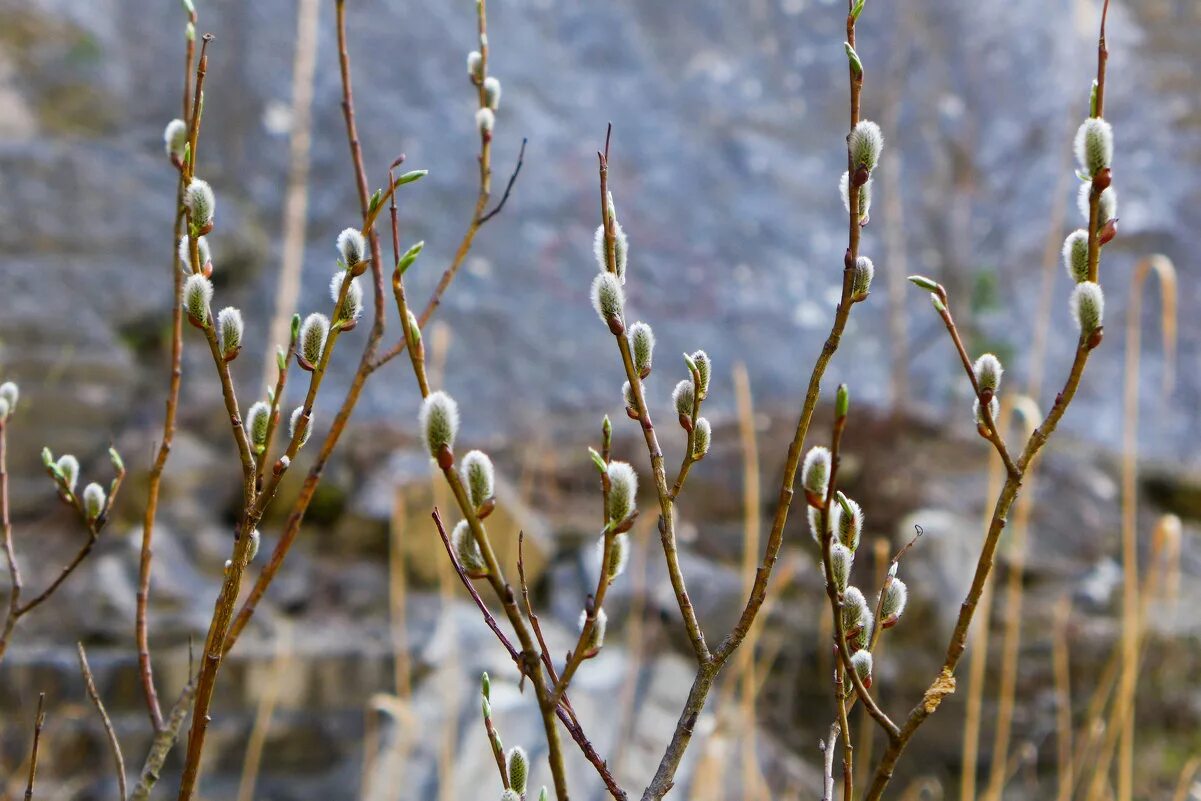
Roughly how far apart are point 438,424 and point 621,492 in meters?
0.05

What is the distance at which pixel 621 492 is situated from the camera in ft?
0.77

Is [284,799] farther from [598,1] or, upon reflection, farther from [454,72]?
[598,1]

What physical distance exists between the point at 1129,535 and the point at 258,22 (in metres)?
5.24

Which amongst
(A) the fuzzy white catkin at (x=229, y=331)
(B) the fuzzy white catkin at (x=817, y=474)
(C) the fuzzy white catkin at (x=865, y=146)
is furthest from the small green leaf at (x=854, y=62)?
(A) the fuzzy white catkin at (x=229, y=331)


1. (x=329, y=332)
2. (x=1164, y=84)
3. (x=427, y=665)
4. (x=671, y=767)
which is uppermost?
(x=1164, y=84)

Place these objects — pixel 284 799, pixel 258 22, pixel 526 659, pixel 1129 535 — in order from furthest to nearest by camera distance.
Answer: pixel 258 22 < pixel 284 799 < pixel 1129 535 < pixel 526 659

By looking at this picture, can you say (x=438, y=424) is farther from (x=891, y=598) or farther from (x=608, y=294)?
(x=891, y=598)

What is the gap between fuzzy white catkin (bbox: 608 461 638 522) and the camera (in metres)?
0.23

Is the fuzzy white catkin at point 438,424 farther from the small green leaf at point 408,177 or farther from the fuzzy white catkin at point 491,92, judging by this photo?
the fuzzy white catkin at point 491,92

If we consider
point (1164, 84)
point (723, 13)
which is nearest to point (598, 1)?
point (723, 13)

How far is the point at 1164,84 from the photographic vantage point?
5.36 metres

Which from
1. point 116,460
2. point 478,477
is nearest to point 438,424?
point 478,477

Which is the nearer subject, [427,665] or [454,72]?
[427,665]

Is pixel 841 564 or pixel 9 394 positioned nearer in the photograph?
pixel 841 564
